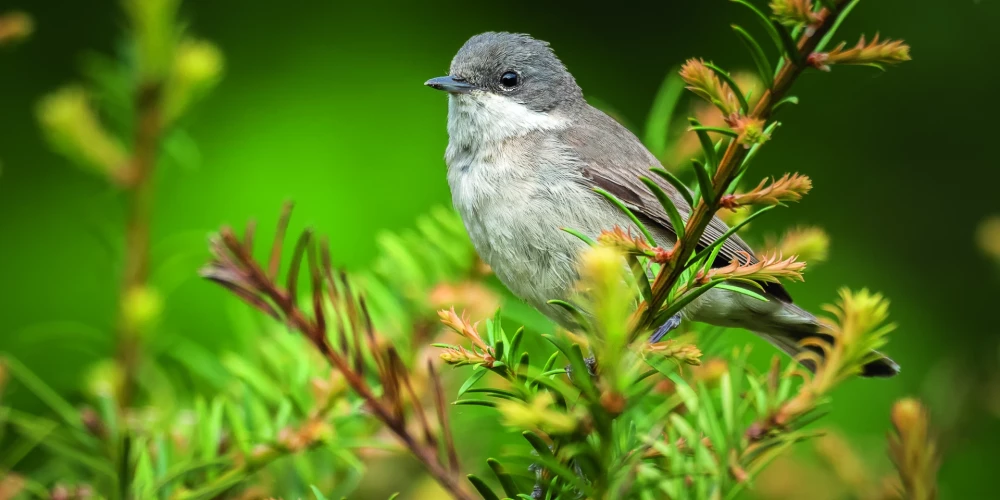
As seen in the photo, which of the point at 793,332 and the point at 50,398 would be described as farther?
the point at 793,332

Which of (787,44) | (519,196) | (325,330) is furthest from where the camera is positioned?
(519,196)

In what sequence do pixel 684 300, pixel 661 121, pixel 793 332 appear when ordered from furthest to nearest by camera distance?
pixel 793 332
pixel 661 121
pixel 684 300

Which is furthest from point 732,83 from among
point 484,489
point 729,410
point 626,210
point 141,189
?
point 141,189

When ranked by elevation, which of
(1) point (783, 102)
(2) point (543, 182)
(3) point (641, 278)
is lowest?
(2) point (543, 182)

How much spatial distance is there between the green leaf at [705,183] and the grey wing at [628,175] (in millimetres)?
1374

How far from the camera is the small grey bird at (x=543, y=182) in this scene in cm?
230

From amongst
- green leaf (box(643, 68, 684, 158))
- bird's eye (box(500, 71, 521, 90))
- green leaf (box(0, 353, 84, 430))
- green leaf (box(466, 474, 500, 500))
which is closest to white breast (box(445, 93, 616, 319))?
bird's eye (box(500, 71, 521, 90))

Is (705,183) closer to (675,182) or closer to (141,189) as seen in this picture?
(675,182)

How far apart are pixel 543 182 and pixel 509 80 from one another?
656mm

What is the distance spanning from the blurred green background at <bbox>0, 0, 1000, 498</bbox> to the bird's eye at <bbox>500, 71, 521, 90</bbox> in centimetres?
58

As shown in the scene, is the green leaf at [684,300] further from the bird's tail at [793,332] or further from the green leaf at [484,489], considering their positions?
the bird's tail at [793,332]

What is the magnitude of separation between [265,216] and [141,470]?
1.97 metres

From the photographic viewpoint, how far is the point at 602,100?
351cm

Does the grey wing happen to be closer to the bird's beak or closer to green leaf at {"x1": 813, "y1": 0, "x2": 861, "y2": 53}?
the bird's beak
